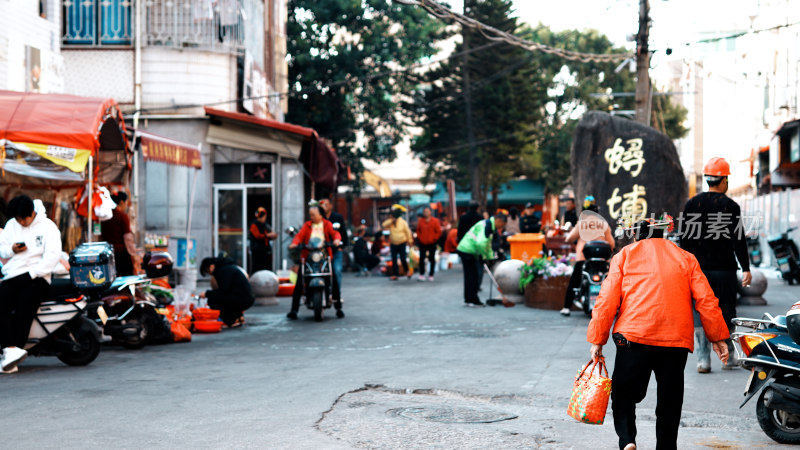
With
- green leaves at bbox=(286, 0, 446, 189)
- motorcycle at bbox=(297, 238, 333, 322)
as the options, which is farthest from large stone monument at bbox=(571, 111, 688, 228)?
green leaves at bbox=(286, 0, 446, 189)

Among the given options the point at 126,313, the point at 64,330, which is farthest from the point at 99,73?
the point at 64,330

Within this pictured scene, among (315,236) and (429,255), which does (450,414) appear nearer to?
(315,236)

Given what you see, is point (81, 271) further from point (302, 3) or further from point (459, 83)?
point (459, 83)

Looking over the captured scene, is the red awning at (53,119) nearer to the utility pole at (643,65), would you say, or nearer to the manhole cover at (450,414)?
the manhole cover at (450,414)

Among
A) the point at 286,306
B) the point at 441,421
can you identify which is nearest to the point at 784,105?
the point at 286,306

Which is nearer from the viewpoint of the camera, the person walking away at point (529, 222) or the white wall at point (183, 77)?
the white wall at point (183, 77)

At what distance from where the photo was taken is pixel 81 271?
1067 centimetres

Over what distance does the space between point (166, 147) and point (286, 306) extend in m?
3.67

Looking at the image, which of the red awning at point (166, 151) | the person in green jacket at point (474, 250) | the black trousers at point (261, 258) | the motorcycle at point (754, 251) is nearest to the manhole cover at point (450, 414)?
the red awning at point (166, 151)

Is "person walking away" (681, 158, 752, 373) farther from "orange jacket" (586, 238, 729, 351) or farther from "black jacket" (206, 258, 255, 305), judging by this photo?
"black jacket" (206, 258, 255, 305)

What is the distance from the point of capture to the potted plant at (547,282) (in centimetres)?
1623

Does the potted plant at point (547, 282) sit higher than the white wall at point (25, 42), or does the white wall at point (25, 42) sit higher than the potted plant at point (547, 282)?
the white wall at point (25, 42)

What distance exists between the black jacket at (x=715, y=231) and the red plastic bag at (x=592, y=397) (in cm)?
357

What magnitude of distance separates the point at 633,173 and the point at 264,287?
22.9 feet
